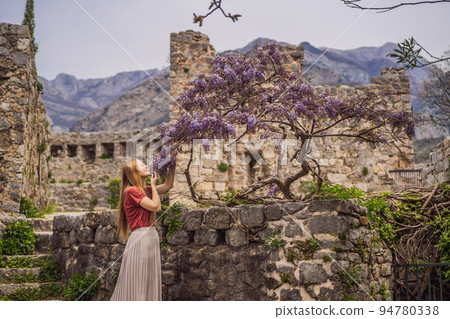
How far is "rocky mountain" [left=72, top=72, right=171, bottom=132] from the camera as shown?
5694cm

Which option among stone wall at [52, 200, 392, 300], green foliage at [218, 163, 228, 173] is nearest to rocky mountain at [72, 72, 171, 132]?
green foliage at [218, 163, 228, 173]

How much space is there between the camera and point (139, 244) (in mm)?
4859

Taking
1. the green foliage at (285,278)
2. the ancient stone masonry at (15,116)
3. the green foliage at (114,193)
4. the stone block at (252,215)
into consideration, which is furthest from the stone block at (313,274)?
the green foliage at (114,193)

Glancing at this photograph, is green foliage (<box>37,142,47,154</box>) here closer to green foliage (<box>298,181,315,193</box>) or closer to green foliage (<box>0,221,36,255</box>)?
green foliage (<box>0,221,36,255</box>)

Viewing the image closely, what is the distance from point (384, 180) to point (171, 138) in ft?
25.8

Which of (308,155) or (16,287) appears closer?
(16,287)

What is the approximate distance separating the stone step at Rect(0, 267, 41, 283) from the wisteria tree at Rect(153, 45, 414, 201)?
3071 mm

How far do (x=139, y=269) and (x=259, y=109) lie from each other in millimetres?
2415

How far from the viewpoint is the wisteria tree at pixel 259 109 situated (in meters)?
5.65

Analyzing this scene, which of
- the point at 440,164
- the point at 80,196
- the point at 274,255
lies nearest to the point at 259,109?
the point at 274,255

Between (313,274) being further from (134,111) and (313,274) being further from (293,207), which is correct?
(134,111)

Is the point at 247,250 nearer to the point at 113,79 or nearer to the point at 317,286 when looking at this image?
the point at 317,286

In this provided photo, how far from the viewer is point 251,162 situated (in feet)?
40.3

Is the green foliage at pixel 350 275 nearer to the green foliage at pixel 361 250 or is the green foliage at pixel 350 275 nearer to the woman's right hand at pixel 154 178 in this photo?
the green foliage at pixel 361 250
